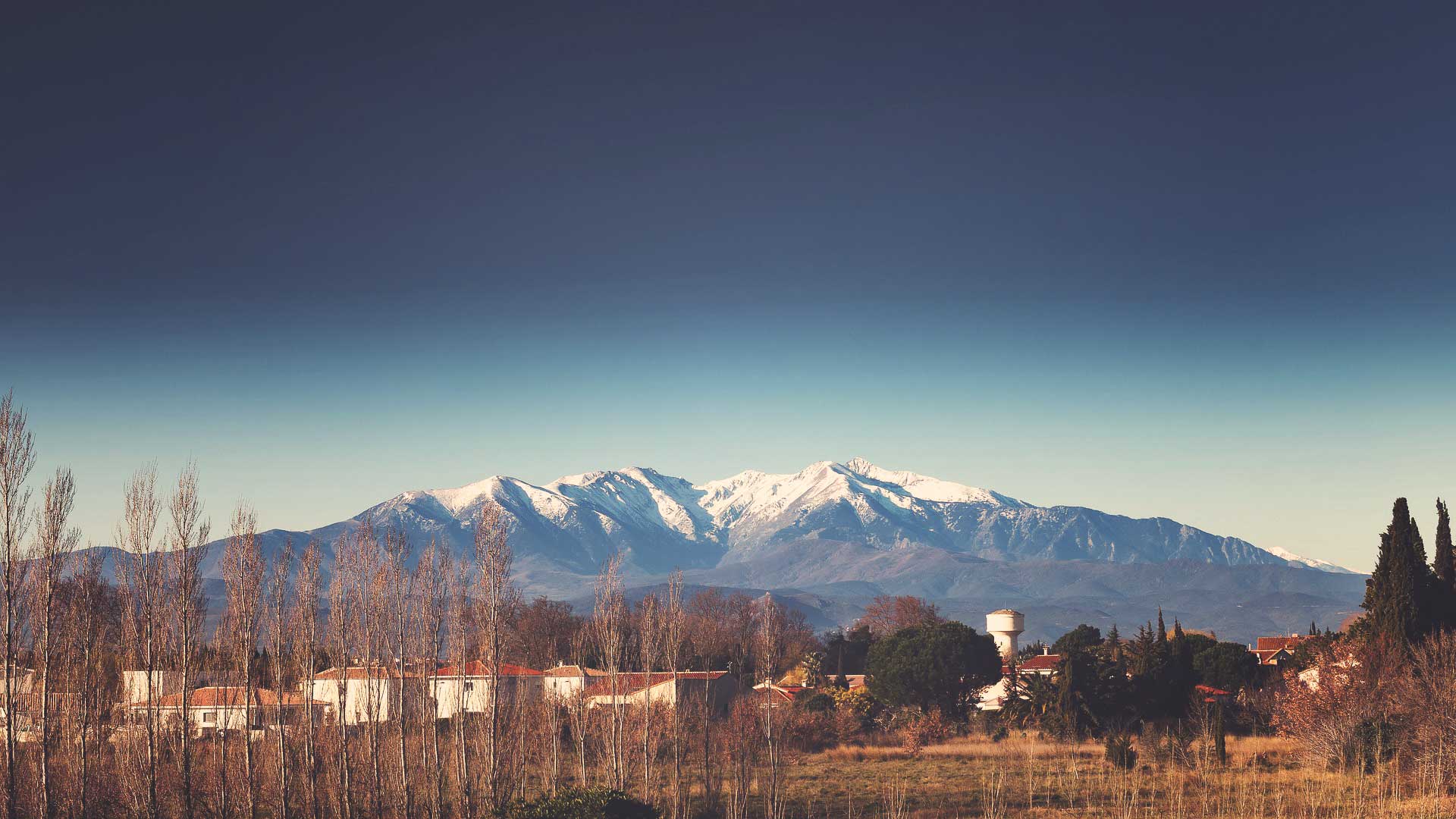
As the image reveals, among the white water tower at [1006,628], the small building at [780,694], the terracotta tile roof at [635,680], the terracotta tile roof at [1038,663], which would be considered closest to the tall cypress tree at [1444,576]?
the small building at [780,694]

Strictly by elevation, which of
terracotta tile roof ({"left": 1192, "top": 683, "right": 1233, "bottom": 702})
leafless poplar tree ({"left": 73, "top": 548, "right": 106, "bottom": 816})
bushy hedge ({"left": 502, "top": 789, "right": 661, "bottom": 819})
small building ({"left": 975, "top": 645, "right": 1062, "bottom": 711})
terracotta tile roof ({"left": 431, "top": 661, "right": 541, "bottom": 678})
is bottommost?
small building ({"left": 975, "top": 645, "right": 1062, "bottom": 711})

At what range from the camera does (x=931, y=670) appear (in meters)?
71.6

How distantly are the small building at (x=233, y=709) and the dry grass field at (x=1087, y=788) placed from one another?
19.5m

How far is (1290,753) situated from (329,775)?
33598 mm

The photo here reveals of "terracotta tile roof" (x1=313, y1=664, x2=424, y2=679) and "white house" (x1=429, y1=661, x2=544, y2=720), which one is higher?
"terracotta tile roof" (x1=313, y1=664, x2=424, y2=679)

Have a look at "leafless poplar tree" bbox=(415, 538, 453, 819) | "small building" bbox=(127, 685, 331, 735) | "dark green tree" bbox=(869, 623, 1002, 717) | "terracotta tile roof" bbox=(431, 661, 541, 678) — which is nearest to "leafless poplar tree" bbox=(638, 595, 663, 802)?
"leafless poplar tree" bbox=(415, 538, 453, 819)

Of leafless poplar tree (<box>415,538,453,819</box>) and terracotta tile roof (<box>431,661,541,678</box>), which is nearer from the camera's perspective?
leafless poplar tree (<box>415,538,453,819</box>)

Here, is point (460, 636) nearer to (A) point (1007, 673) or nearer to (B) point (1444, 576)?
(B) point (1444, 576)

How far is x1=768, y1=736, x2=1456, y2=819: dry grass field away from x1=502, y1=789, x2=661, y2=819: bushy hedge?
26.8 ft

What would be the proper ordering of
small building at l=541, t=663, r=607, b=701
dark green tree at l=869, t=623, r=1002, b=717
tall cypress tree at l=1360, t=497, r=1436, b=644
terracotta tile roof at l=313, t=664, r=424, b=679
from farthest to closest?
dark green tree at l=869, t=623, r=1002, b=717 < small building at l=541, t=663, r=607, b=701 < tall cypress tree at l=1360, t=497, r=1436, b=644 < terracotta tile roof at l=313, t=664, r=424, b=679

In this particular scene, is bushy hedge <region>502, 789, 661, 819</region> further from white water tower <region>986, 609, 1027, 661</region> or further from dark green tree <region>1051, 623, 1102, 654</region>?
white water tower <region>986, 609, 1027, 661</region>

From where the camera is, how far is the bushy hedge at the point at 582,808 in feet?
92.3

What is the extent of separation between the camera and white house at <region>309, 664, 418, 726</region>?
38375 mm

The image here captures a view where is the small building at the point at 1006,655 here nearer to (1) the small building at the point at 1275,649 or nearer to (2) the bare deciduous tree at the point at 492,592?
(1) the small building at the point at 1275,649
